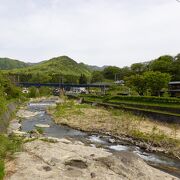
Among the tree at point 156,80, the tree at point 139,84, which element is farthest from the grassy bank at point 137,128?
the tree at point 139,84

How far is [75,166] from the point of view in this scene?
17.9 metres

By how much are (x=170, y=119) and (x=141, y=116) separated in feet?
20.2

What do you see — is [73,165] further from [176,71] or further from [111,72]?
[111,72]

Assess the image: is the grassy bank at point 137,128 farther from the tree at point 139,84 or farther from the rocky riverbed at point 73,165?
the tree at point 139,84

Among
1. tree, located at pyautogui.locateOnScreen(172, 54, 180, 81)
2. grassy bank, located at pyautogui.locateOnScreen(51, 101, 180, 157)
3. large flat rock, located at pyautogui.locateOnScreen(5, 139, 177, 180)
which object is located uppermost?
tree, located at pyautogui.locateOnScreen(172, 54, 180, 81)

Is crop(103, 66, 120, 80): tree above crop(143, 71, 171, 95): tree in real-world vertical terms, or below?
above

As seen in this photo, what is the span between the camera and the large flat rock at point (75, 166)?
16.2 metres

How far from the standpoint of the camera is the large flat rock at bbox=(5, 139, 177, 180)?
53.0 ft

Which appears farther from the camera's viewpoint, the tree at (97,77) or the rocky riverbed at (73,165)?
the tree at (97,77)

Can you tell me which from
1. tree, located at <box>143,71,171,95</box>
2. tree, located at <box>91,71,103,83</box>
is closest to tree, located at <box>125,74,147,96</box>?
tree, located at <box>143,71,171,95</box>

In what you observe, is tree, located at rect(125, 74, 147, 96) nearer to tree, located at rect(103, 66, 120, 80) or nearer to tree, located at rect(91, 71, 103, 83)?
tree, located at rect(103, 66, 120, 80)

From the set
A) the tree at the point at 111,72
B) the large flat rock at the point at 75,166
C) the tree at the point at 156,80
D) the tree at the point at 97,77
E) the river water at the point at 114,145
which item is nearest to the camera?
the large flat rock at the point at 75,166

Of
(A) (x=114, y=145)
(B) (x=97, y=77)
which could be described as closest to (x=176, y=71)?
(A) (x=114, y=145)

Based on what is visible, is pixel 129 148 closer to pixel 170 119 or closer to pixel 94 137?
pixel 94 137
